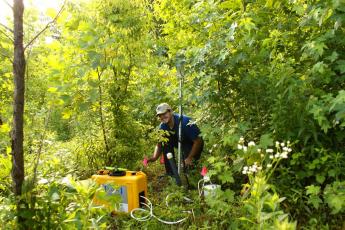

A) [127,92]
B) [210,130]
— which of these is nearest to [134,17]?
[127,92]

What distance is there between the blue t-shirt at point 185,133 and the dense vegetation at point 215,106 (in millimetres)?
278

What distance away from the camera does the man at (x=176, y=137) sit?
4.38 meters

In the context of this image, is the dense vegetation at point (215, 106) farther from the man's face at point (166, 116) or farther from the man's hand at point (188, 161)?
the man's hand at point (188, 161)

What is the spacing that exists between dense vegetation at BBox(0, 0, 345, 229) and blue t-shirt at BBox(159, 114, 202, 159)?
278 millimetres

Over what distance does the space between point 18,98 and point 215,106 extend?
7.04ft

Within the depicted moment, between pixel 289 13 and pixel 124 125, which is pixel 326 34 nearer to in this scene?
pixel 289 13

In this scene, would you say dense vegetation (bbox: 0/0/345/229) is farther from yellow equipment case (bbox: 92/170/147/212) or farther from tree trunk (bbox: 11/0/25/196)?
yellow equipment case (bbox: 92/170/147/212)

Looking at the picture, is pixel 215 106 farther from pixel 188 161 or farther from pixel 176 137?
pixel 176 137

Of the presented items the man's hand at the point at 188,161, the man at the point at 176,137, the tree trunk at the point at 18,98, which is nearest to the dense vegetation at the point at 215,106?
the tree trunk at the point at 18,98

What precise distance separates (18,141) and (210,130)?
1867 millimetres

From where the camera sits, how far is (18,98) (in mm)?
2121

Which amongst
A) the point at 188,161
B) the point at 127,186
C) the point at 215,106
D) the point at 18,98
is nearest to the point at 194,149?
the point at 188,161

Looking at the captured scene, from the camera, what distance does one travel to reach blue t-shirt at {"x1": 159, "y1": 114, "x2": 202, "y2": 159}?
445cm

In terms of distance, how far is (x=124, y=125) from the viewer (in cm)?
422
